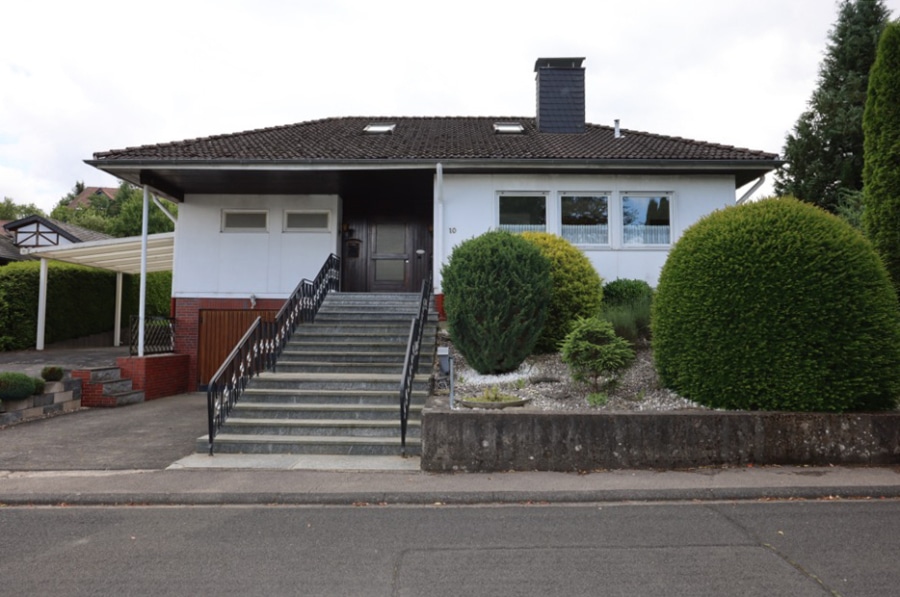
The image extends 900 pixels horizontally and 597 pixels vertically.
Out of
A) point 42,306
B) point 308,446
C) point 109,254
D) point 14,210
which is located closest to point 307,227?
point 109,254

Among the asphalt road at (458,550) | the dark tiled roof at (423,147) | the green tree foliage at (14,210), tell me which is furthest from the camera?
the green tree foliage at (14,210)

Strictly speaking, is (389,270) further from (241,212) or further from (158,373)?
(158,373)

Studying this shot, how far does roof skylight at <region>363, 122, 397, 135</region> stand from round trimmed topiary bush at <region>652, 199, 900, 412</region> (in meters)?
9.78

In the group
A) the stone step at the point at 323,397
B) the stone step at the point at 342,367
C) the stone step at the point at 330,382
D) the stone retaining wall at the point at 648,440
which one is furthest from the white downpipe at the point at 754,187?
the stone step at the point at 323,397

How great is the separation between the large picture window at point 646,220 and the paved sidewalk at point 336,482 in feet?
21.9

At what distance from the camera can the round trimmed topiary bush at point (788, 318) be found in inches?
244

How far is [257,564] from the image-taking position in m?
3.89

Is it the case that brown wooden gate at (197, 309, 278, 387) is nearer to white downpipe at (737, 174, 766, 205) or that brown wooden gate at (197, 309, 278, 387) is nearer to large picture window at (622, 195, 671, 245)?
large picture window at (622, 195, 671, 245)

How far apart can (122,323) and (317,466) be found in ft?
59.6

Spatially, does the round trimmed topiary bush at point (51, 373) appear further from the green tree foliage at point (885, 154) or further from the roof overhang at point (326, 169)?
the green tree foliage at point (885, 154)

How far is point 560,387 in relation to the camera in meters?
7.83

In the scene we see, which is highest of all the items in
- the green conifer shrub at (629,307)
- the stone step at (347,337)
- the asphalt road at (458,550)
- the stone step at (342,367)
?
the green conifer shrub at (629,307)

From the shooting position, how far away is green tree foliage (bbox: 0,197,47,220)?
52.1 m

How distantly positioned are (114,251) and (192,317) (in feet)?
14.0
